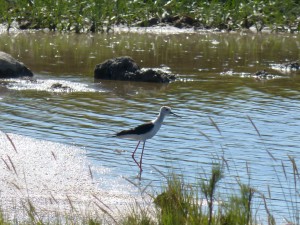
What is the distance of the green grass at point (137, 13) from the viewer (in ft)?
83.1

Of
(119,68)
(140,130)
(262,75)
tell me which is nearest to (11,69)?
(119,68)

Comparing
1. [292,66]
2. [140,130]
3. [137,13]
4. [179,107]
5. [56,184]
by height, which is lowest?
[56,184]

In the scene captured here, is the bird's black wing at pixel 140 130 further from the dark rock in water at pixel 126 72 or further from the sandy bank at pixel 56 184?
the dark rock in water at pixel 126 72

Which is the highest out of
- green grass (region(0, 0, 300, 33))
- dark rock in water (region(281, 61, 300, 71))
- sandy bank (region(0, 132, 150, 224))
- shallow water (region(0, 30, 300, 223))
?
green grass (region(0, 0, 300, 33))

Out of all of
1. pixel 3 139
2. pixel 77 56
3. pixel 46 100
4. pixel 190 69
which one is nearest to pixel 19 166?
pixel 3 139

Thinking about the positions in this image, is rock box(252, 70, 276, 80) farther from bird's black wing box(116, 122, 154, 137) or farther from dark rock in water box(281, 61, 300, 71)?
bird's black wing box(116, 122, 154, 137)

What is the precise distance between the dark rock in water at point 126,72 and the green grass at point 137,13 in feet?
28.0

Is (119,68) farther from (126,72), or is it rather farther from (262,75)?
(262,75)

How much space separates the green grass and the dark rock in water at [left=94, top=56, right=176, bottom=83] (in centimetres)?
854

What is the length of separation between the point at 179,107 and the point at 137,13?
13018 mm

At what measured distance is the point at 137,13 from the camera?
26.2 m

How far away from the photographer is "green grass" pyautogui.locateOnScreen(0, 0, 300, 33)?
25.3m

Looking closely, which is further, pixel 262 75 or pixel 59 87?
pixel 262 75

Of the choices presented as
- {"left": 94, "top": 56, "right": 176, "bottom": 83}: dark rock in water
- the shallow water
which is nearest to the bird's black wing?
the shallow water
